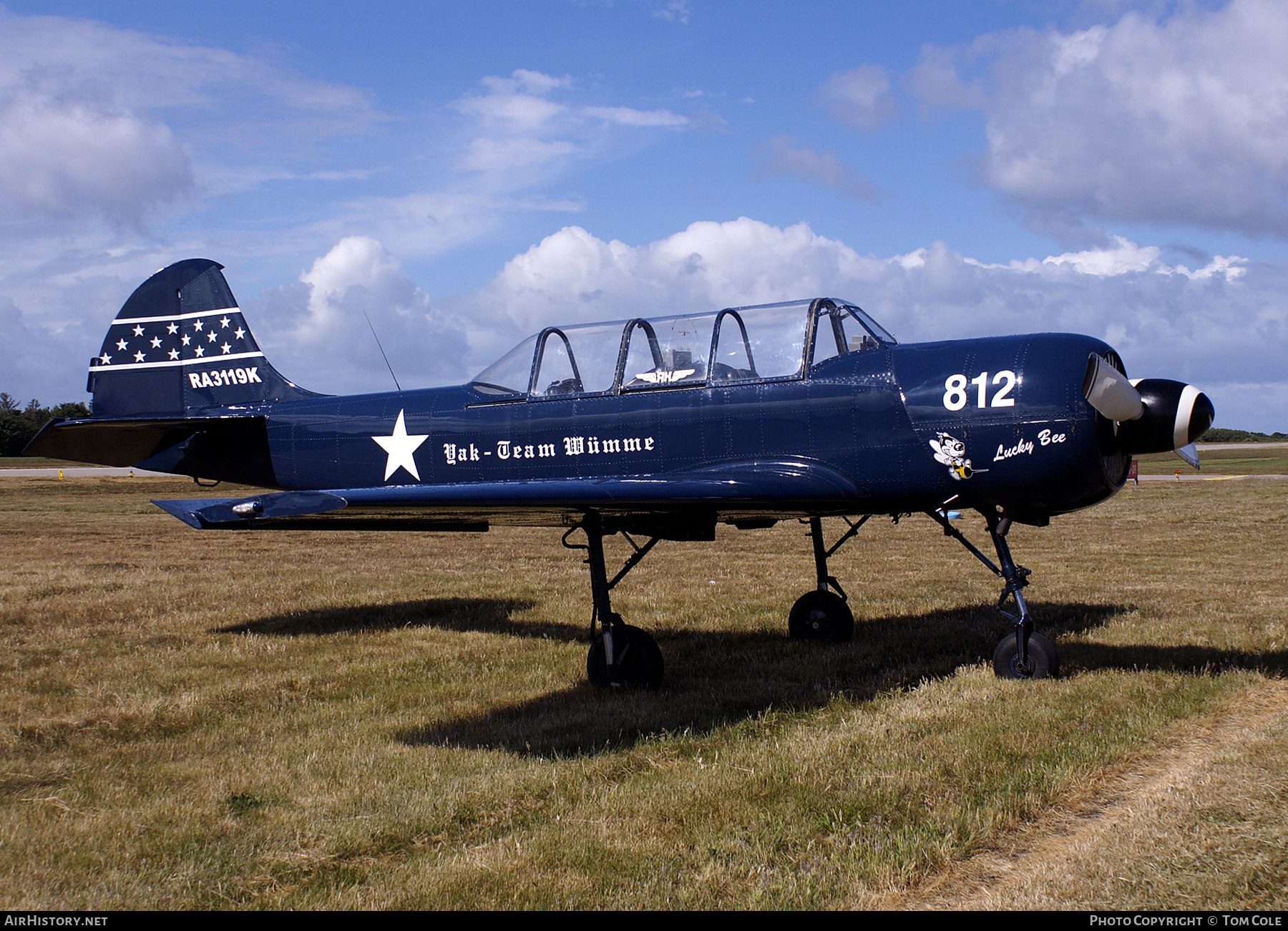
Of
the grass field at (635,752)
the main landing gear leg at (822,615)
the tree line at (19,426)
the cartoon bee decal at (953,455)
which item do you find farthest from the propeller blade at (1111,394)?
the tree line at (19,426)

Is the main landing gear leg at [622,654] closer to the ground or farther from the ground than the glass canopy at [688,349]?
closer to the ground

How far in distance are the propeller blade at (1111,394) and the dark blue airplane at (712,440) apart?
2 centimetres

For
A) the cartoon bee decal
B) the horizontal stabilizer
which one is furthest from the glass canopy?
the horizontal stabilizer

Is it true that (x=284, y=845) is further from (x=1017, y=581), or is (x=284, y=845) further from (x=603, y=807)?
(x=1017, y=581)

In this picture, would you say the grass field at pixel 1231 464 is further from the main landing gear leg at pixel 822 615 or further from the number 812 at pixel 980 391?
the number 812 at pixel 980 391

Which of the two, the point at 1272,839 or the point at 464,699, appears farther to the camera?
the point at 464,699

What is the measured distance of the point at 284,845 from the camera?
13.6ft

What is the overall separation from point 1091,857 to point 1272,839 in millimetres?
779

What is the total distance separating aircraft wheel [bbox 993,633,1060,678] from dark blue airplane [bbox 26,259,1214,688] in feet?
0.04

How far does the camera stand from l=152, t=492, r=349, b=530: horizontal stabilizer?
20.0 feet

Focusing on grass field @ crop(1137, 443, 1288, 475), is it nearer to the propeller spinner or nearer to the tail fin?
the propeller spinner

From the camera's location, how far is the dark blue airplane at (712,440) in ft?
20.8
